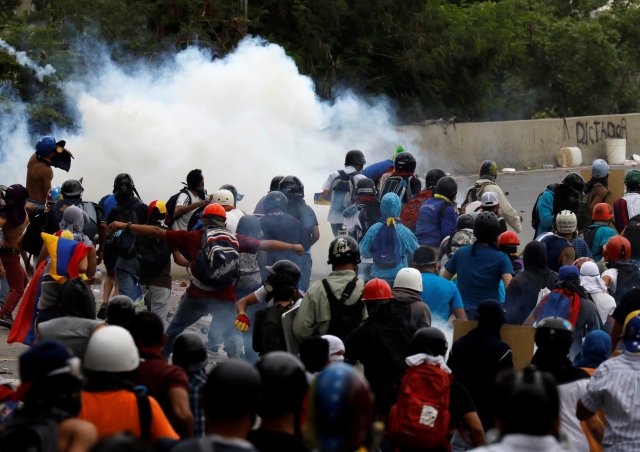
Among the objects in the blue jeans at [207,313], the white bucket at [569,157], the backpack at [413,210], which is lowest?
the blue jeans at [207,313]

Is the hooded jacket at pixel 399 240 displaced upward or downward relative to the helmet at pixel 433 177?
downward

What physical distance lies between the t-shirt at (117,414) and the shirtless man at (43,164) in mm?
7049

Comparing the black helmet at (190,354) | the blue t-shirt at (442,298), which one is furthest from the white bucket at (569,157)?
the black helmet at (190,354)

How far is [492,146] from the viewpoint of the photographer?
28.9m

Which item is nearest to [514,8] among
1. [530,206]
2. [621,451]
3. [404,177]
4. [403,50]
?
[403,50]

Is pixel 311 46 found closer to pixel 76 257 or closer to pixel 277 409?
pixel 76 257

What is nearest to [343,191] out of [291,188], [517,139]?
[291,188]

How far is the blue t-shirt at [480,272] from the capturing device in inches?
351

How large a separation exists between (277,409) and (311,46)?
24.2 metres

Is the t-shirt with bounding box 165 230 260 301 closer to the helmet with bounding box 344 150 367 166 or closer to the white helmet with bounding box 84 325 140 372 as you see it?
the helmet with bounding box 344 150 367 166

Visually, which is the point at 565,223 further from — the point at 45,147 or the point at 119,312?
the point at 45,147

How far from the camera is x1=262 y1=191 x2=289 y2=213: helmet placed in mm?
10492

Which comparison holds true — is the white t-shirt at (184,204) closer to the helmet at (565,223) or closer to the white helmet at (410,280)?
the helmet at (565,223)

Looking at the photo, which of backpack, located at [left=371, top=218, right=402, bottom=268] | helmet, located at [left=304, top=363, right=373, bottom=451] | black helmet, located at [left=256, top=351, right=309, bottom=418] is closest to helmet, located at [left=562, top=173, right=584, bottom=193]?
backpack, located at [left=371, top=218, right=402, bottom=268]
